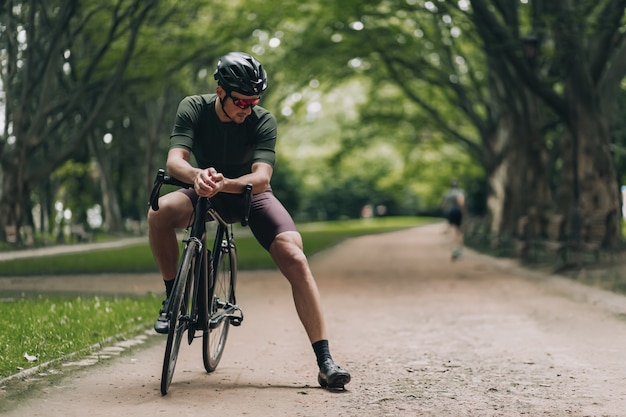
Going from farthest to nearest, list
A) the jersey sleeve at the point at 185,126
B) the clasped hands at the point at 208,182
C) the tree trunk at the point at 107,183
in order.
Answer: the tree trunk at the point at 107,183, the jersey sleeve at the point at 185,126, the clasped hands at the point at 208,182

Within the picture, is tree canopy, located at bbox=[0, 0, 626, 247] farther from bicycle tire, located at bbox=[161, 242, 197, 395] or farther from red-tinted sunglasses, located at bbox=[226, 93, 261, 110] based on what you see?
bicycle tire, located at bbox=[161, 242, 197, 395]

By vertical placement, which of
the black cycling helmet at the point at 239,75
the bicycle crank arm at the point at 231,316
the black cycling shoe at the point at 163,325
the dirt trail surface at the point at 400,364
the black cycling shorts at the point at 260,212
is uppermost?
the black cycling helmet at the point at 239,75

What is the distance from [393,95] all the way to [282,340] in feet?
102

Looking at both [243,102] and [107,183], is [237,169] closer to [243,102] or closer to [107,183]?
[243,102]

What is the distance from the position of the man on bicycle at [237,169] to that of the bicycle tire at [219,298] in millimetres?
345

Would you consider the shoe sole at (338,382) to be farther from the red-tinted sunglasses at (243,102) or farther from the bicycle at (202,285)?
the red-tinted sunglasses at (243,102)

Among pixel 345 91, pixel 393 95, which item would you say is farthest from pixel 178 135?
pixel 345 91

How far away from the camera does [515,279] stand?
52.4ft

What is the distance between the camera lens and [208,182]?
17.7ft

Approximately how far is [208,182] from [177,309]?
70cm

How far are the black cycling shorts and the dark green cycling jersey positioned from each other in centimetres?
17

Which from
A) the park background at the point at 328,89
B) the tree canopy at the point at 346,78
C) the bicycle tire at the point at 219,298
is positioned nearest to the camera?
the bicycle tire at the point at 219,298

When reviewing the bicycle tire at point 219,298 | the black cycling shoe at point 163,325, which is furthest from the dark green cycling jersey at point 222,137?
the black cycling shoe at point 163,325

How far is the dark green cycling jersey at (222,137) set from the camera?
227 inches
